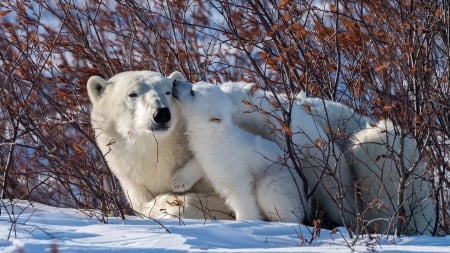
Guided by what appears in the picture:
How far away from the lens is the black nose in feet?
16.5

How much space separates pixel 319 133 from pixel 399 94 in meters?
0.70

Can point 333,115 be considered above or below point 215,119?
above

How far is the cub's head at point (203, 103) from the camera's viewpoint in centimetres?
504

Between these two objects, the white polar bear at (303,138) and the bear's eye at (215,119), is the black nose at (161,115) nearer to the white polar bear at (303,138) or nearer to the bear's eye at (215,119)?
the bear's eye at (215,119)

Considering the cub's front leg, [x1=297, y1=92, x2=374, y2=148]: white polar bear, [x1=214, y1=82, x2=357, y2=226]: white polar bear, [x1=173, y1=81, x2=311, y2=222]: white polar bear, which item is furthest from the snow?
[x1=297, y1=92, x2=374, y2=148]: white polar bear

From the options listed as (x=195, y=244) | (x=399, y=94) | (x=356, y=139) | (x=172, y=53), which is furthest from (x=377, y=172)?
(x=172, y=53)

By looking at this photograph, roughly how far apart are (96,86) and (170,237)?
204 centimetres

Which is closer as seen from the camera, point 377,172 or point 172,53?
point 377,172

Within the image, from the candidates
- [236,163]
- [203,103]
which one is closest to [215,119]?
[203,103]

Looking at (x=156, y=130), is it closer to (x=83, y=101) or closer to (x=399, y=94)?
(x=399, y=94)

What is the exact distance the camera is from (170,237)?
3.84m

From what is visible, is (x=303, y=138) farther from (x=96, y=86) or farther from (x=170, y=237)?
(x=170, y=237)

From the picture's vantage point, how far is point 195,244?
12.1ft

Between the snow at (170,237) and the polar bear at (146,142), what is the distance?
515 millimetres
